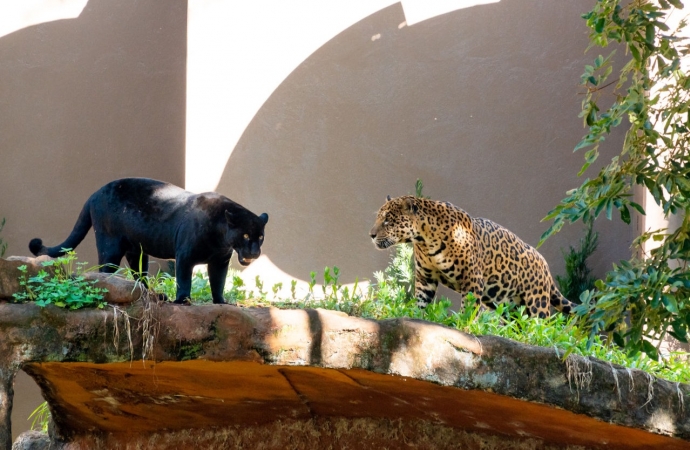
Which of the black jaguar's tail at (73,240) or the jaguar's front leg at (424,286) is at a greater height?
the black jaguar's tail at (73,240)

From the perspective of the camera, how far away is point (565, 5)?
10367 mm

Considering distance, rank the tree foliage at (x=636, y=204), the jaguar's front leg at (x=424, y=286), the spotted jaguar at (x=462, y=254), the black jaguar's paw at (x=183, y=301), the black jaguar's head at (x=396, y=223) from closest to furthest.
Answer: the tree foliage at (x=636, y=204) < the black jaguar's paw at (x=183, y=301) < the spotted jaguar at (x=462, y=254) < the black jaguar's head at (x=396, y=223) < the jaguar's front leg at (x=424, y=286)

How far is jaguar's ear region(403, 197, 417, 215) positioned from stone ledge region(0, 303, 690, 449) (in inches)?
80.3

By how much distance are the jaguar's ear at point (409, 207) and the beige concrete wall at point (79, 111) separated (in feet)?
13.0

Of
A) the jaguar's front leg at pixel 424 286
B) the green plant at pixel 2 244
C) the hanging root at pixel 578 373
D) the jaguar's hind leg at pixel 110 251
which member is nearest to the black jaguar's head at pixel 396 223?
the jaguar's front leg at pixel 424 286

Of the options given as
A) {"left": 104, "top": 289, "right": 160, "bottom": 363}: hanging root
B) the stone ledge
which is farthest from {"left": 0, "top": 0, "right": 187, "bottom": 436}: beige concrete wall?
{"left": 104, "top": 289, "right": 160, "bottom": 363}: hanging root

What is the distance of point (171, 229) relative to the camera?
20.8ft

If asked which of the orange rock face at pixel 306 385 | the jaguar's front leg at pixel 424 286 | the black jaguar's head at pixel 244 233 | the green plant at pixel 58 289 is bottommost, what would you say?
the orange rock face at pixel 306 385

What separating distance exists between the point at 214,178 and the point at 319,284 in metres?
1.80

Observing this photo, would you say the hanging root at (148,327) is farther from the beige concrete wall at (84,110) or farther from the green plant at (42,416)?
the beige concrete wall at (84,110)

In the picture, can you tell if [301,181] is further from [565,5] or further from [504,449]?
[504,449]

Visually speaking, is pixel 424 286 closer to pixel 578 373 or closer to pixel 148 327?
pixel 578 373

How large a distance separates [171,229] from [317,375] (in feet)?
4.96

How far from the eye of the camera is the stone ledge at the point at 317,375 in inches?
218
